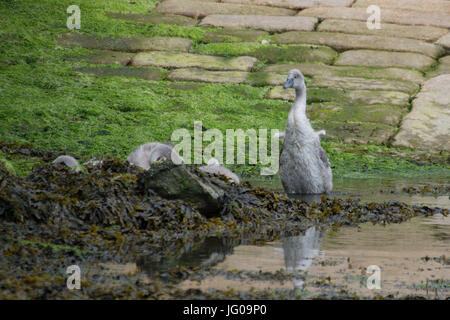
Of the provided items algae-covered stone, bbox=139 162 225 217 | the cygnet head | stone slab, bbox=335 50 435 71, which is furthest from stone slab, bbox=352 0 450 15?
algae-covered stone, bbox=139 162 225 217

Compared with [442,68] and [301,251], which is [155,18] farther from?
[301,251]

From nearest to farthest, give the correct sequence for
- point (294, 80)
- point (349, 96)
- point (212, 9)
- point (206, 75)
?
1. point (294, 80)
2. point (349, 96)
3. point (206, 75)
4. point (212, 9)

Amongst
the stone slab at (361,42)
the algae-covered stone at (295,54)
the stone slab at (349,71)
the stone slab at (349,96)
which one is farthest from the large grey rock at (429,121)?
the algae-covered stone at (295,54)

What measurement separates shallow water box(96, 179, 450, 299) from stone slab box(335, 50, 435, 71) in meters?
10.3

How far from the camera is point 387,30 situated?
20281 millimetres

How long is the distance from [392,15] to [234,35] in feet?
15.8

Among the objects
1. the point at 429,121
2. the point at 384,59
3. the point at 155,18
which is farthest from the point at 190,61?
the point at 429,121

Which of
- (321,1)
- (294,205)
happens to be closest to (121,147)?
(294,205)

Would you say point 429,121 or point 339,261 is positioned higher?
point 429,121

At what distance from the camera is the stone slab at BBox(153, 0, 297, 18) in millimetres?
21391

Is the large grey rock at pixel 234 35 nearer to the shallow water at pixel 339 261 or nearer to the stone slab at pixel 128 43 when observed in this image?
the stone slab at pixel 128 43
